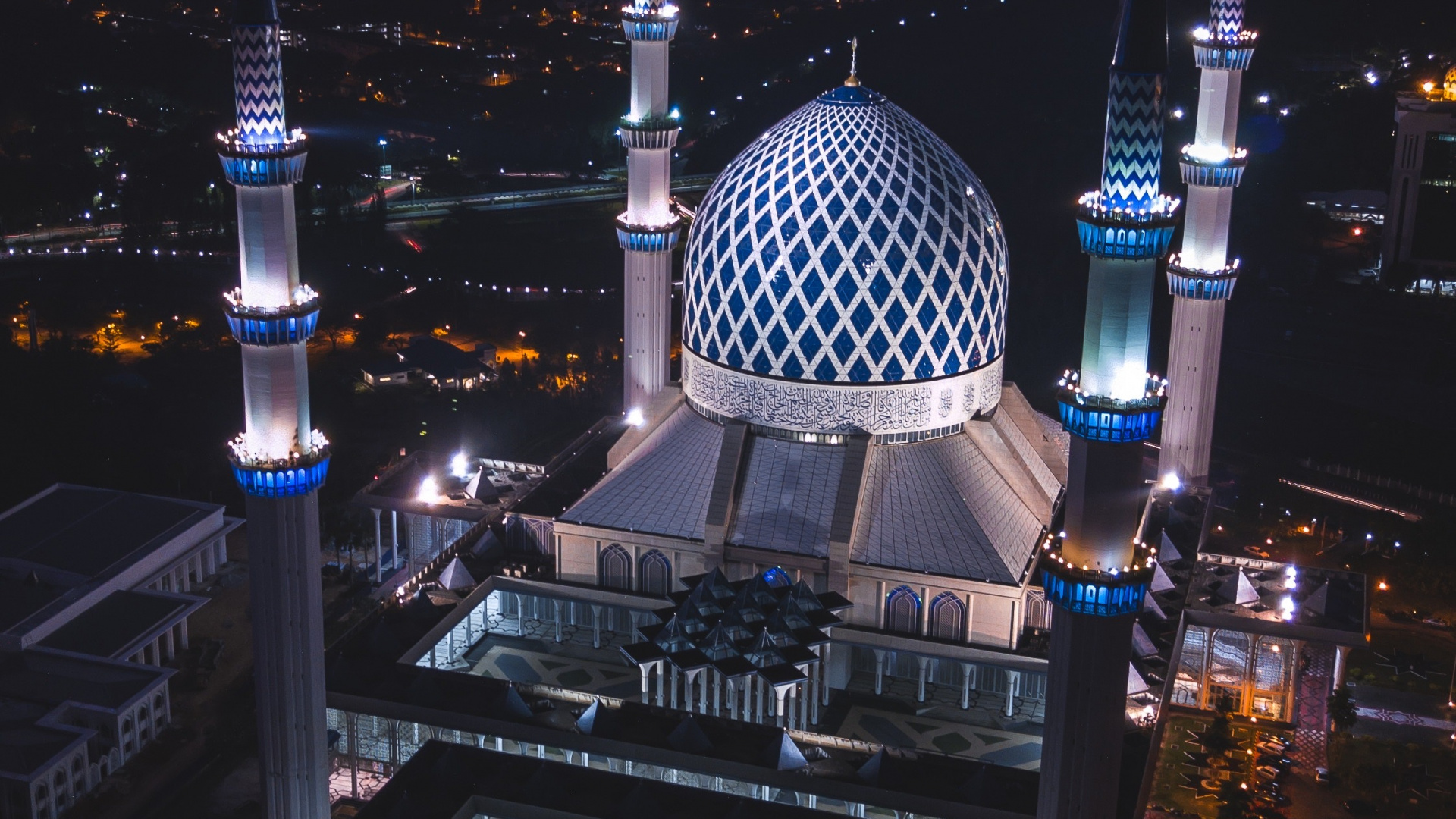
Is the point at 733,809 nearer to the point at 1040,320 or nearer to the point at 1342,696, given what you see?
the point at 1342,696

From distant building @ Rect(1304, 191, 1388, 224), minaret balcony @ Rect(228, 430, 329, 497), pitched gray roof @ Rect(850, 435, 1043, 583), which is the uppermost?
minaret balcony @ Rect(228, 430, 329, 497)

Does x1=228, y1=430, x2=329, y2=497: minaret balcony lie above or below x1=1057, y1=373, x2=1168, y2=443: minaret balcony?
below

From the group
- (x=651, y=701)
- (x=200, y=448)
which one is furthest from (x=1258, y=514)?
(x=200, y=448)

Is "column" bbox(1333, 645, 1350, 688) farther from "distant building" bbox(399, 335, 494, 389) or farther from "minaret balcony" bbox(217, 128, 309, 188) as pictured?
"distant building" bbox(399, 335, 494, 389)

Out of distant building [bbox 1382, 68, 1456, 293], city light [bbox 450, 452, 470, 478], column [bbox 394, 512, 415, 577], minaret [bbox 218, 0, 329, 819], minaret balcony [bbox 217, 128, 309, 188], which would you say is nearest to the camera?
minaret balcony [bbox 217, 128, 309, 188]

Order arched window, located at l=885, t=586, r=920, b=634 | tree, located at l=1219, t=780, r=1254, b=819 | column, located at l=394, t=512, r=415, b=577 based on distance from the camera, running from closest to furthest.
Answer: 1. tree, located at l=1219, t=780, r=1254, b=819
2. arched window, located at l=885, t=586, r=920, b=634
3. column, located at l=394, t=512, r=415, b=577

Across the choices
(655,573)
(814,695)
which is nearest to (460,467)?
(655,573)

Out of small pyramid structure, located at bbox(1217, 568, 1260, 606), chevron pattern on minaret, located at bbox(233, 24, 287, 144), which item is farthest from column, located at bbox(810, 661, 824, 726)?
chevron pattern on minaret, located at bbox(233, 24, 287, 144)
